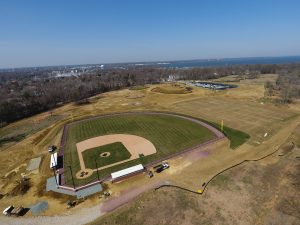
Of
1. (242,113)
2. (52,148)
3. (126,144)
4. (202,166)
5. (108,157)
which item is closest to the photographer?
(202,166)

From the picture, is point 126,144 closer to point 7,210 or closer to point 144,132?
point 144,132

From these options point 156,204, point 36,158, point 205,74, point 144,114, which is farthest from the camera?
point 205,74

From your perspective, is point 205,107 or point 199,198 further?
point 205,107

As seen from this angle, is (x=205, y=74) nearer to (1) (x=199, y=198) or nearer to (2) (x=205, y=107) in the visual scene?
(2) (x=205, y=107)

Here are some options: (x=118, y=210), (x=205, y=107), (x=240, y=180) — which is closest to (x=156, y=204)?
(x=118, y=210)

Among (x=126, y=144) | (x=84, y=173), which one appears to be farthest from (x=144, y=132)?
(x=84, y=173)
